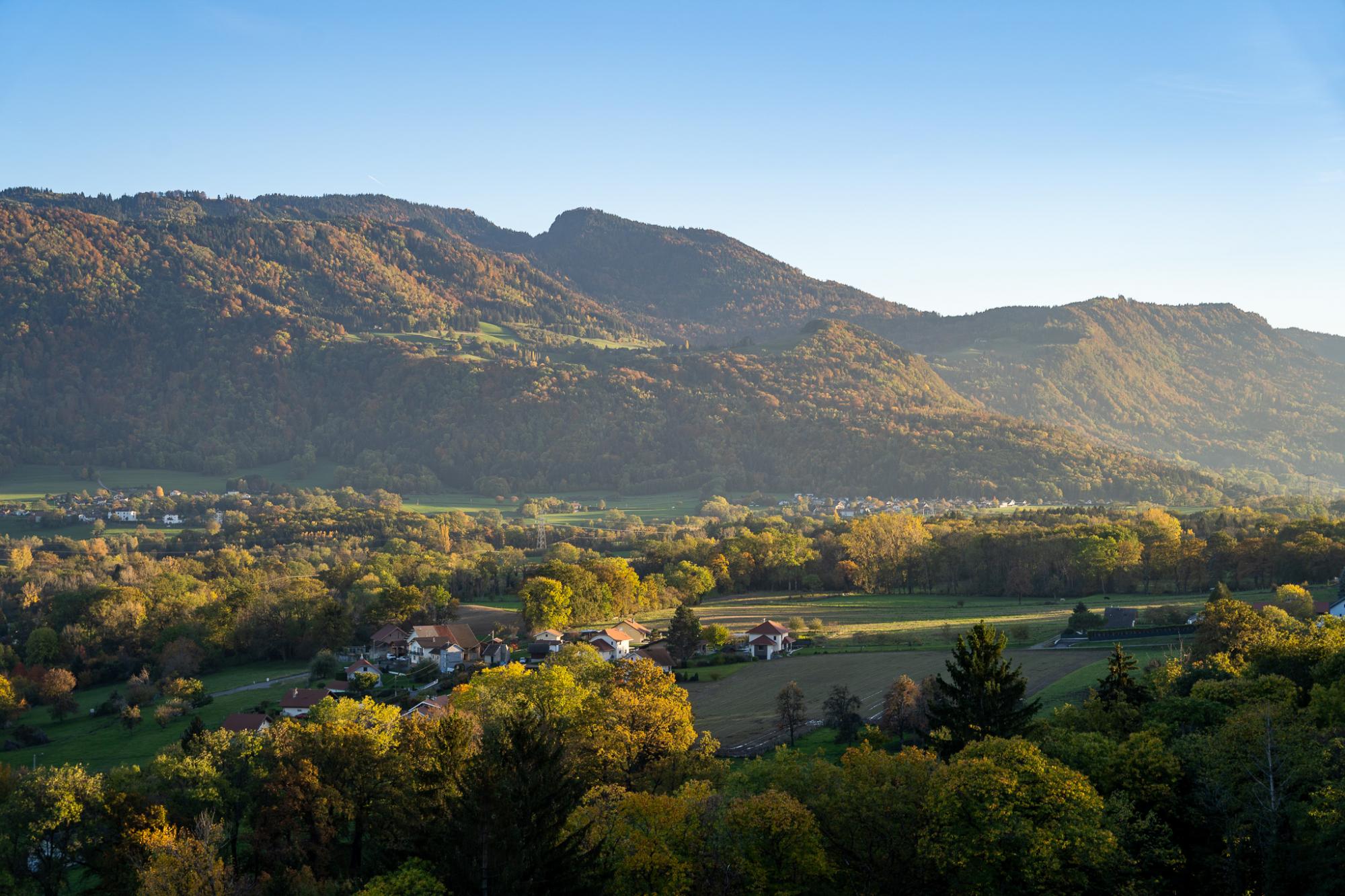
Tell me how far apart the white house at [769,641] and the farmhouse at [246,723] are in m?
26.9

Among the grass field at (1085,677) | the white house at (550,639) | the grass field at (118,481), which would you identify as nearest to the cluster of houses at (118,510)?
the grass field at (118,481)

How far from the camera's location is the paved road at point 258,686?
58.8 m

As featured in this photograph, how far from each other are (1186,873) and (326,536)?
99517mm

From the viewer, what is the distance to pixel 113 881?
3138 centimetres

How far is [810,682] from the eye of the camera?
53.9 metres

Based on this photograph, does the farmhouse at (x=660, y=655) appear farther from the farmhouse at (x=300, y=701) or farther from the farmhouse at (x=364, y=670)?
the farmhouse at (x=300, y=701)

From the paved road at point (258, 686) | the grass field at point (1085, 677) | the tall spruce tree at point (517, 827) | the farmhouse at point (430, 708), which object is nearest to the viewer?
the tall spruce tree at point (517, 827)

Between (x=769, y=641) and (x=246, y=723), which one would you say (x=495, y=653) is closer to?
(x=769, y=641)

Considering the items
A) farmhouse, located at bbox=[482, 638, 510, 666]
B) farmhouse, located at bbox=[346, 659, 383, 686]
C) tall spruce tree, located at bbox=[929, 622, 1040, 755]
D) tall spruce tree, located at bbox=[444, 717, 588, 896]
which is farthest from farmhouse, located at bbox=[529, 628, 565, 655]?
tall spruce tree, located at bbox=[444, 717, 588, 896]

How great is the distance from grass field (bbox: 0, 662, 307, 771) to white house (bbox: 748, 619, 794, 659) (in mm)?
25205

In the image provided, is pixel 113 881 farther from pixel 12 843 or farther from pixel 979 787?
pixel 979 787

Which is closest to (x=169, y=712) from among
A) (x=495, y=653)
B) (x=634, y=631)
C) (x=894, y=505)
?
(x=495, y=653)

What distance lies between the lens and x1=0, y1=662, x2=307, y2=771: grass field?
47750 millimetres

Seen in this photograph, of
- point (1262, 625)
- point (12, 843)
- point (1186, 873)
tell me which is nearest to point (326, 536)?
point (12, 843)
